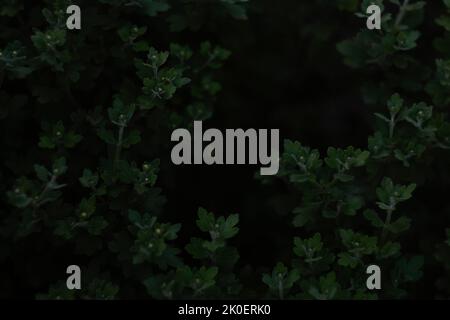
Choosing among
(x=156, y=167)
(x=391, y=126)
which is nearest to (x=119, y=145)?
(x=156, y=167)

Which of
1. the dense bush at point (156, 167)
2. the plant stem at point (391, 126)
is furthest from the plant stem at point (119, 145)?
the plant stem at point (391, 126)

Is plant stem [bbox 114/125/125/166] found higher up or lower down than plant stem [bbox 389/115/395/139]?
lower down

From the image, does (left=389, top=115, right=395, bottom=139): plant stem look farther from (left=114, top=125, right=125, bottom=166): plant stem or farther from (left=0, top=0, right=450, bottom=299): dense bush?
(left=114, top=125, right=125, bottom=166): plant stem

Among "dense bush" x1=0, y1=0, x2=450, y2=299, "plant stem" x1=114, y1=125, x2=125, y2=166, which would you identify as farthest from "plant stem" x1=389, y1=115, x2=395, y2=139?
"plant stem" x1=114, y1=125, x2=125, y2=166

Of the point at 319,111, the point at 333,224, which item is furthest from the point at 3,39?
the point at 319,111

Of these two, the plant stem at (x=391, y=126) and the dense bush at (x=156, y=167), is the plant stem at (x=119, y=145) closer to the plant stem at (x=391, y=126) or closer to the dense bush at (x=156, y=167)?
the dense bush at (x=156, y=167)

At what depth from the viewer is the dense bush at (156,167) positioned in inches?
75.7

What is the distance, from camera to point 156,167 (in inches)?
76.8

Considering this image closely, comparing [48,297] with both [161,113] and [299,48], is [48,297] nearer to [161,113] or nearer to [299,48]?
[161,113]

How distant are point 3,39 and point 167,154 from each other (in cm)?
64

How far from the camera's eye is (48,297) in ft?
6.24

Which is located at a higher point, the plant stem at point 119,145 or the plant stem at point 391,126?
the plant stem at point 391,126

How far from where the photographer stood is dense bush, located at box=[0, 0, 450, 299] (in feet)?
6.31

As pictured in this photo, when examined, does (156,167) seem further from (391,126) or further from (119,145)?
(391,126)
